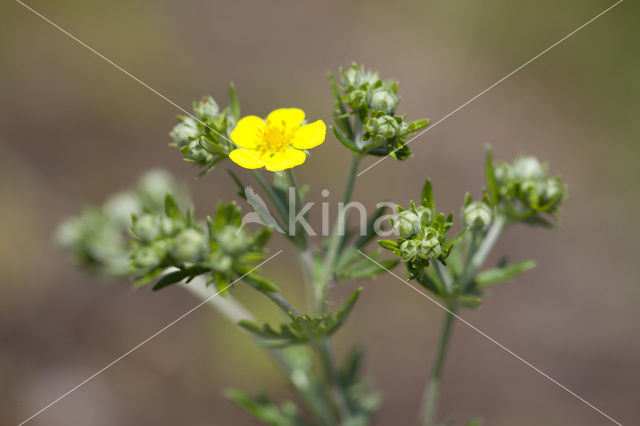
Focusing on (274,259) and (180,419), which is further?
(274,259)

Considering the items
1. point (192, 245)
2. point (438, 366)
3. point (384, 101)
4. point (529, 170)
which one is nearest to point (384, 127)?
point (384, 101)

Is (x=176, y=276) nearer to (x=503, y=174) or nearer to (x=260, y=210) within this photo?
(x=260, y=210)

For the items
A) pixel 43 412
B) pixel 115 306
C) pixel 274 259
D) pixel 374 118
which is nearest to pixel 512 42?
pixel 274 259

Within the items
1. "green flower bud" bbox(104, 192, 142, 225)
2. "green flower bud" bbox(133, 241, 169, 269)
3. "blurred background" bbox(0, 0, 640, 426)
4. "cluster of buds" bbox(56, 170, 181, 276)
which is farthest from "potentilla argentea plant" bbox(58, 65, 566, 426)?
"blurred background" bbox(0, 0, 640, 426)

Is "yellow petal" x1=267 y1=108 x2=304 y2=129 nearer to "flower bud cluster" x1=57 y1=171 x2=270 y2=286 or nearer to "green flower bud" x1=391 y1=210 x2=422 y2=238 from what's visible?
"flower bud cluster" x1=57 y1=171 x2=270 y2=286

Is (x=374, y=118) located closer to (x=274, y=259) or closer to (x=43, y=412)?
(x=274, y=259)

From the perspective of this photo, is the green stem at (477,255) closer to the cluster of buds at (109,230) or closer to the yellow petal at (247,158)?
the yellow petal at (247,158)

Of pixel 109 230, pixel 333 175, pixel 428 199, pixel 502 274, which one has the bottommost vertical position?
pixel 333 175
